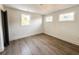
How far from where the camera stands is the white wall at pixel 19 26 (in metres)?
1.24

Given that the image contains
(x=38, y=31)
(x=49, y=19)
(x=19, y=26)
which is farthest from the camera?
(x=49, y=19)

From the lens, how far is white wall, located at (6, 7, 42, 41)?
4.06 ft

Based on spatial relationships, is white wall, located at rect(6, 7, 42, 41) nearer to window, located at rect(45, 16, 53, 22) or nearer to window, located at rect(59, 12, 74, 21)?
window, located at rect(45, 16, 53, 22)

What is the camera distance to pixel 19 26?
1342mm

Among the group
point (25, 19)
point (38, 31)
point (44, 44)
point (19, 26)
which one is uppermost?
point (25, 19)

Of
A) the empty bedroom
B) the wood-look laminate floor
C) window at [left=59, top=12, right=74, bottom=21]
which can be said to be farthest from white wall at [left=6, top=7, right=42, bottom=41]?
window at [left=59, top=12, right=74, bottom=21]

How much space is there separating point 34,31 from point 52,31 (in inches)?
17.8

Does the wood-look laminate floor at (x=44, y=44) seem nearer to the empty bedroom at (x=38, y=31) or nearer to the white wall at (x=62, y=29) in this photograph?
the empty bedroom at (x=38, y=31)

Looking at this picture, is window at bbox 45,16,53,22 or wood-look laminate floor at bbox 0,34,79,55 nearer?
wood-look laminate floor at bbox 0,34,79,55

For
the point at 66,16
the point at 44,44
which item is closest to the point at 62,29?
the point at 66,16

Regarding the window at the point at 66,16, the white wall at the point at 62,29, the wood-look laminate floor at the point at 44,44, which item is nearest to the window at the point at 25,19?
the wood-look laminate floor at the point at 44,44

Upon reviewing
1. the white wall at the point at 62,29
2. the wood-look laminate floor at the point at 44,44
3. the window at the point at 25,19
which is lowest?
the wood-look laminate floor at the point at 44,44

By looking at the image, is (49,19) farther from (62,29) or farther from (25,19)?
(25,19)
